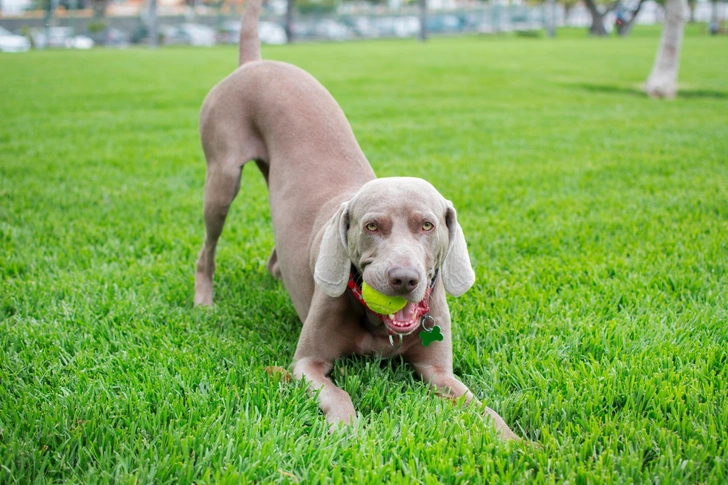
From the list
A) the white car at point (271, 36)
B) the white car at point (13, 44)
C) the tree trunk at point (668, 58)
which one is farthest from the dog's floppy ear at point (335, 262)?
the white car at point (271, 36)

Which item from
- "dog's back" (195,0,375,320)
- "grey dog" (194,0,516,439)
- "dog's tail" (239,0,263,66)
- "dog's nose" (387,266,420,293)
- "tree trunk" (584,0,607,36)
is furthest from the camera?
"tree trunk" (584,0,607,36)

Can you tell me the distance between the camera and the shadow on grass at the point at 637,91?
1216 centimetres

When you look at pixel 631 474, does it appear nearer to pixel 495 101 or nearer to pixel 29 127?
pixel 29 127

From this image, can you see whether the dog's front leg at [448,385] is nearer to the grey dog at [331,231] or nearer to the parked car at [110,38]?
the grey dog at [331,231]

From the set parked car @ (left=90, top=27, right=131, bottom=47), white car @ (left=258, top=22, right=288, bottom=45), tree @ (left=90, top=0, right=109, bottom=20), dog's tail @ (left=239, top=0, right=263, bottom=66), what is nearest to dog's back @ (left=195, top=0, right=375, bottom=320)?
dog's tail @ (left=239, top=0, right=263, bottom=66)

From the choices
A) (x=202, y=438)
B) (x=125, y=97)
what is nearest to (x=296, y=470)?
(x=202, y=438)

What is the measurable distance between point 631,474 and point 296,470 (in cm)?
101

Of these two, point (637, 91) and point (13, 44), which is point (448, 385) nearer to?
point (637, 91)

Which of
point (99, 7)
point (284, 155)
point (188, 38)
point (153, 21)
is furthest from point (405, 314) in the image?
point (99, 7)

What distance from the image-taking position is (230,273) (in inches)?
159

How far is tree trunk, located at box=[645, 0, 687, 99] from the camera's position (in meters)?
11.9

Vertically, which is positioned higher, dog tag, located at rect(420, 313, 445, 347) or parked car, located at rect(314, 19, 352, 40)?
parked car, located at rect(314, 19, 352, 40)

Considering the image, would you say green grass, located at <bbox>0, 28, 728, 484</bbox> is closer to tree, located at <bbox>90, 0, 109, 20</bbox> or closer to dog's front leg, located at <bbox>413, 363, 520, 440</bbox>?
dog's front leg, located at <bbox>413, 363, 520, 440</bbox>

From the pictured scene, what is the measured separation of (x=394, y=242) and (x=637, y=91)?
1161cm
